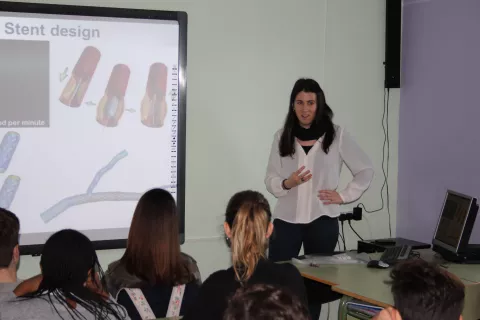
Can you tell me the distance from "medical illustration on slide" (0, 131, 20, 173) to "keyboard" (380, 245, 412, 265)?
2.30 m

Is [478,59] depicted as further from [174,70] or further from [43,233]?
[43,233]

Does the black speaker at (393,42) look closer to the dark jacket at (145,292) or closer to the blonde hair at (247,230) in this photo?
the blonde hair at (247,230)

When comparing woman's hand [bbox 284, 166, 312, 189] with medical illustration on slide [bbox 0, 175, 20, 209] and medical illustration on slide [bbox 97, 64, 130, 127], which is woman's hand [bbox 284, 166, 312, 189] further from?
medical illustration on slide [bbox 0, 175, 20, 209]

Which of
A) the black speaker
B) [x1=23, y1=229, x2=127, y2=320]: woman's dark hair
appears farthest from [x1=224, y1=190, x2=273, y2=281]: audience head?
the black speaker

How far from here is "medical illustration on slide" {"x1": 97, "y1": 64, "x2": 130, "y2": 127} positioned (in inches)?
178

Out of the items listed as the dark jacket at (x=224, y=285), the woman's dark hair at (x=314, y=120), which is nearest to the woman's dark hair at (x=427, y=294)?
the dark jacket at (x=224, y=285)

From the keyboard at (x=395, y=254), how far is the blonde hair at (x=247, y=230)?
4.74 ft

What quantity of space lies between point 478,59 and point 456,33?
0.96ft

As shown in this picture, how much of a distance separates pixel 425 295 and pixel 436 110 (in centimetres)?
345

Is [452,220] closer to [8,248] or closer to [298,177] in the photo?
[298,177]

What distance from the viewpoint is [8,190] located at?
429 centimetres

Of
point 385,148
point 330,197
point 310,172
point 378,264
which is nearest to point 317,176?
point 310,172

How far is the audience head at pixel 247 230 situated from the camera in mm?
2609

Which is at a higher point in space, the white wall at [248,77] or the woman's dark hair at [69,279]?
the white wall at [248,77]
